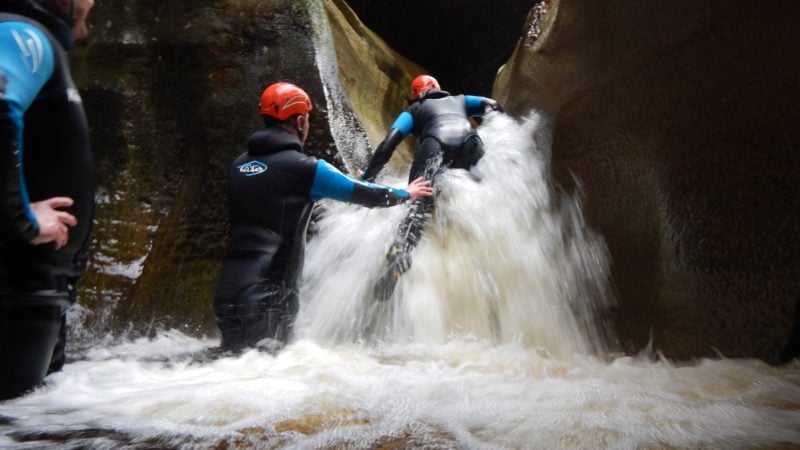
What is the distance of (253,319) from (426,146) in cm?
225

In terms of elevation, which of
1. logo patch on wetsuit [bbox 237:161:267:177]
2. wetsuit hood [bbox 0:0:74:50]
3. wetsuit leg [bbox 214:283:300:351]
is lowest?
wetsuit leg [bbox 214:283:300:351]

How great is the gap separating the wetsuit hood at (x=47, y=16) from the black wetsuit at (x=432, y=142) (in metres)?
2.77

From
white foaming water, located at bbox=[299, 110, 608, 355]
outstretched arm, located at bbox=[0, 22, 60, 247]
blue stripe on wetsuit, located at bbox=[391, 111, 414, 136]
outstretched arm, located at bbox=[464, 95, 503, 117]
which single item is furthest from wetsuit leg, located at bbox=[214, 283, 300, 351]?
outstretched arm, located at bbox=[464, 95, 503, 117]

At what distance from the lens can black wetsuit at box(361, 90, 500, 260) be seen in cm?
480

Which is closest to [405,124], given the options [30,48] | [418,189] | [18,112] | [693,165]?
[418,189]

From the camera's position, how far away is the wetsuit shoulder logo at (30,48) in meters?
2.02

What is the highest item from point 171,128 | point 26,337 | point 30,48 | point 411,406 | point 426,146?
point 171,128

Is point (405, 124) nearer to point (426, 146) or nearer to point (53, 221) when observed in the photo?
point (426, 146)

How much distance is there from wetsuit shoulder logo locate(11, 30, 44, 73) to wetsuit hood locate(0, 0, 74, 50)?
0.18 m

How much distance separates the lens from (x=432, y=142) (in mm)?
5211

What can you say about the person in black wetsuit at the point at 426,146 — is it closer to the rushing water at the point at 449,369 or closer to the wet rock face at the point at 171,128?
the rushing water at the point at 449,369

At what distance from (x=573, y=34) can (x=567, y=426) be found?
3.62 m

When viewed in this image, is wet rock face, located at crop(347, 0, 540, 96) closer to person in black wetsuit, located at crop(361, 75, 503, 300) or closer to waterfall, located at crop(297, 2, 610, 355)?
person in black wetsuit, located at crop(361, 75, 503, 300)

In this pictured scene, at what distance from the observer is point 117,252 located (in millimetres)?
4977
